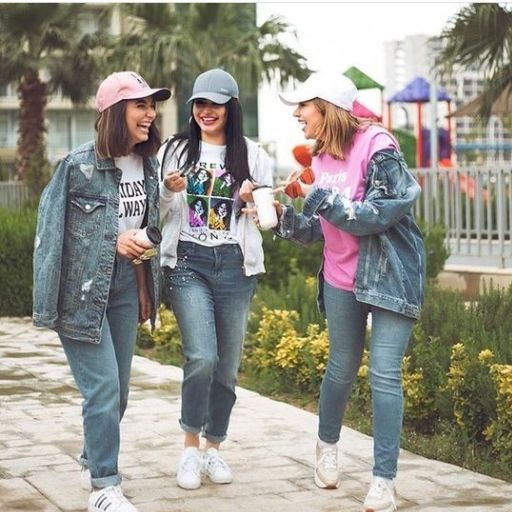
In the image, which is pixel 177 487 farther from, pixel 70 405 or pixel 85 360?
pixel 70 405

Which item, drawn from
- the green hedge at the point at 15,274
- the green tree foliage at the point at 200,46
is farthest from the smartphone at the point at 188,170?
the green tree foliage at the point at 200,46

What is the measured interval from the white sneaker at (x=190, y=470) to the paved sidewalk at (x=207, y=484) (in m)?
0.05

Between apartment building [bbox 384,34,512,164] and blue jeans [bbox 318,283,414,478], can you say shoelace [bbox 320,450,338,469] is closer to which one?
blue jeans [bbox 318,283,414,478]

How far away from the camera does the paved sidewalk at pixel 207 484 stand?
5254 millimetres

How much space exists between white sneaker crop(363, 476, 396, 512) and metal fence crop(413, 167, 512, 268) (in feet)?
29.5

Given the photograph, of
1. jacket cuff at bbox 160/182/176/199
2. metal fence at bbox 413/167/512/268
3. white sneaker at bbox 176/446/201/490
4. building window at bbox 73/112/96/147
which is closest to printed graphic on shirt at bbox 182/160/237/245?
jacket cuff at bbox 160/182/176/199

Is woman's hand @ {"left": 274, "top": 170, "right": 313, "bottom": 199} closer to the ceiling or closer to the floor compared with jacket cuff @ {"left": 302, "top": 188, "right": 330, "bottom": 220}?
closer to the ceiling

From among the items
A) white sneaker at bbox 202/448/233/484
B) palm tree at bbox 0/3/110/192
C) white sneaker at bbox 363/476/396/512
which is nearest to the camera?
white sneaker at bbox 363/476/396/512

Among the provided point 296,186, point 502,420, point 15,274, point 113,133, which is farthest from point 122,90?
point 15,274

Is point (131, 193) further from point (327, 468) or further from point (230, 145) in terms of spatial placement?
point (327, 468)

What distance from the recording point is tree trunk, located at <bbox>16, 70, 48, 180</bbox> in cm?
3262

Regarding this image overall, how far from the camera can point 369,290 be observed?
5.02 metres

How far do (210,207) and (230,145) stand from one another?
0.28 metres

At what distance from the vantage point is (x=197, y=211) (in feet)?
17.7
